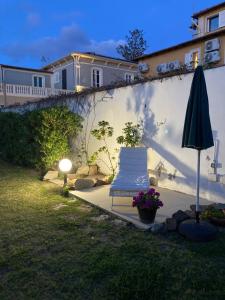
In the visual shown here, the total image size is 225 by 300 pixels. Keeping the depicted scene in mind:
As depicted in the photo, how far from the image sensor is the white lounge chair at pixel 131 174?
5148 millimetres

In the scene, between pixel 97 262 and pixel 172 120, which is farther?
pixel 172 120

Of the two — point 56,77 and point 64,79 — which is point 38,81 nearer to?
point 56,77

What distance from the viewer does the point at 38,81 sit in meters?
25.7

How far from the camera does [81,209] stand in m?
5.43

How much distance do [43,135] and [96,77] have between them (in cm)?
1690

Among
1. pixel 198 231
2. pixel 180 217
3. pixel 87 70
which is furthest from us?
pixel 87 70

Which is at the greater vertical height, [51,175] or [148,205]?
[148,205]

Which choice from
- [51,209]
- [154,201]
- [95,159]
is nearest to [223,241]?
[154,201]

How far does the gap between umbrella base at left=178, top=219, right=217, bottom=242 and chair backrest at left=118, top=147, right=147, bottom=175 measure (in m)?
2.11

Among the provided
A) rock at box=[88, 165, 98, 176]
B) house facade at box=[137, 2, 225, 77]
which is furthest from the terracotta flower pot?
house facade at box=[137, 2, 225, 77]

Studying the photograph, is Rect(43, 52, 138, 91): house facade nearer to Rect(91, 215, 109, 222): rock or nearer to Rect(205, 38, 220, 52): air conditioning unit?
Rect(205, 38, 220, 52): air conditioning unit

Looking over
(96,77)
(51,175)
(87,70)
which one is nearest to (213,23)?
(96,77)

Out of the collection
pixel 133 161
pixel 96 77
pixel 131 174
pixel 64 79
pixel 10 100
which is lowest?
pixel 131 174

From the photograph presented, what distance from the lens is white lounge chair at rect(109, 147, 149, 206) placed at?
5148mm
